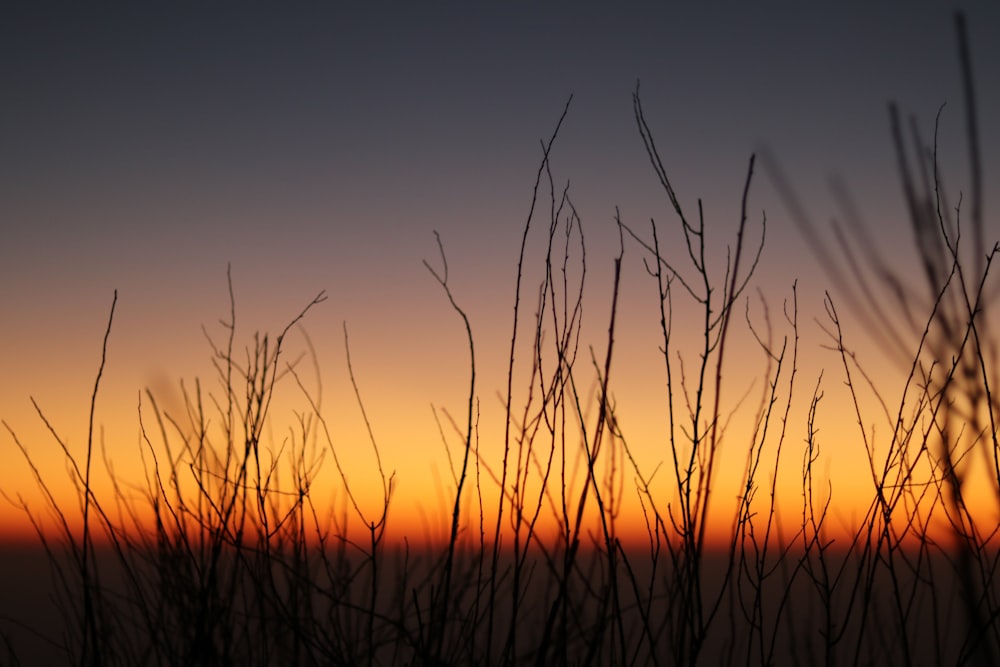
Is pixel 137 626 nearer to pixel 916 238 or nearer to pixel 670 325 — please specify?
pixel 670 325

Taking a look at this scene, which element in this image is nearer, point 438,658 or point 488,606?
point 438,658

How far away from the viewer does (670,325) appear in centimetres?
160

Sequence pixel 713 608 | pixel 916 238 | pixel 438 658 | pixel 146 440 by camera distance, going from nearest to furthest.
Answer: pixel 916 238 < pixel 713 608 < pixel 438 658 < pixel 146 440

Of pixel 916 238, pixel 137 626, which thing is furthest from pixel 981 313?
pixel 137 626

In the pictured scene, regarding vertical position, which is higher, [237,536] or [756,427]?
[756,427]

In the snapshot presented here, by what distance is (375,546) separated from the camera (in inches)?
75.0

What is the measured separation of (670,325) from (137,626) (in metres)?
1.57

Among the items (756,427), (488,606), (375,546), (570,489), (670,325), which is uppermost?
(670,325)

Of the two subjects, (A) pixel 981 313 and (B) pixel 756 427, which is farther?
(B) pixel 756 427

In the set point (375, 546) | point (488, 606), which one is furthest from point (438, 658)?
point (375, 546)

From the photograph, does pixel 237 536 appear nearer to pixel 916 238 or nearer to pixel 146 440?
pixel 146 440

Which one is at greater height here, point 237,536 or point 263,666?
point 237,536

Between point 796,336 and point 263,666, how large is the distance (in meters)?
1.46

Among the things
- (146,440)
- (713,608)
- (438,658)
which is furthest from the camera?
(146,440)
